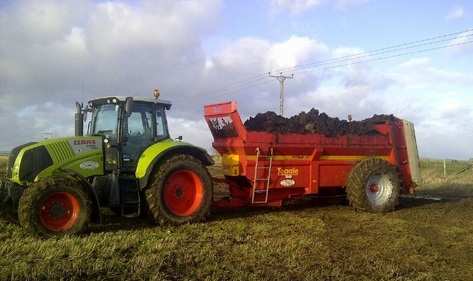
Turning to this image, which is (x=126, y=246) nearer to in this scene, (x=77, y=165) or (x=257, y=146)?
(x=77, y=165)

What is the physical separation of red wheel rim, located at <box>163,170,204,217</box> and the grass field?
19.3 inches

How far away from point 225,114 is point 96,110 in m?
2.86

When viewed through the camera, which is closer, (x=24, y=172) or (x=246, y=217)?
(x=24, y=172)

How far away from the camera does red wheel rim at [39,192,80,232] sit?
880cm

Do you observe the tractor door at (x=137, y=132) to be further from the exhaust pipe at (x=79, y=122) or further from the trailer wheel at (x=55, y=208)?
the trailer wheel at (x=55, y=208)

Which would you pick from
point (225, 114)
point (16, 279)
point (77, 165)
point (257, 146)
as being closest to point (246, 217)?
point (257, 146)

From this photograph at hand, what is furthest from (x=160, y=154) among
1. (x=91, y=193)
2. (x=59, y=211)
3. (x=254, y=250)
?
(x=254, y=250)

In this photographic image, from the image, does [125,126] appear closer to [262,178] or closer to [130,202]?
[130,202]

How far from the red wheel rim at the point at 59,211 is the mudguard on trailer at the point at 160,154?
1481 mm

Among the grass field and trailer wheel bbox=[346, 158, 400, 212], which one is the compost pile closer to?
trailer wheel bbox=[346, 158, 400, 212]

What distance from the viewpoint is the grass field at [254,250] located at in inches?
267

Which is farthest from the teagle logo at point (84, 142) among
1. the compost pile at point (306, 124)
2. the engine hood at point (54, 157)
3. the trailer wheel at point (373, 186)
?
the trailer wheel at point (373, 186)

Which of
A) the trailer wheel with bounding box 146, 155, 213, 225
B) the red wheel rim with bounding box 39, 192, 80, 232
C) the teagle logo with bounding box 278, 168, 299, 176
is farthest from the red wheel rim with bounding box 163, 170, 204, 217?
the teagle logo with bounding box 278, 168, 299, 176

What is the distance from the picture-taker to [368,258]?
321 inches
